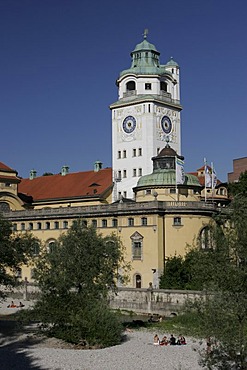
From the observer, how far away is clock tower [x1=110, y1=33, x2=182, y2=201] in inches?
3290

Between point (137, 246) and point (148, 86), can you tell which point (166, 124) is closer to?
point (148, 86)

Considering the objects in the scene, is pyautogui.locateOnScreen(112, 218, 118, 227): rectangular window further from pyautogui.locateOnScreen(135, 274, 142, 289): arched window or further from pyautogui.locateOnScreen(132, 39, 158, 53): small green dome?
pyautogui.locateOnScreen(132, 39, 158, 53): small green dome

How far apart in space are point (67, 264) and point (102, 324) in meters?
5.07

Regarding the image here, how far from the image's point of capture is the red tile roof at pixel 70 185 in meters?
83.4

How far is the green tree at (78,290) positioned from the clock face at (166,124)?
3986 centimetres

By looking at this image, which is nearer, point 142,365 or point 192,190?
point 142,365

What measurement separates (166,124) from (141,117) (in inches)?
159

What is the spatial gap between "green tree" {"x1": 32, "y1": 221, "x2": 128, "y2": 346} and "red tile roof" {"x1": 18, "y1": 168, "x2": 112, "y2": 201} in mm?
34779

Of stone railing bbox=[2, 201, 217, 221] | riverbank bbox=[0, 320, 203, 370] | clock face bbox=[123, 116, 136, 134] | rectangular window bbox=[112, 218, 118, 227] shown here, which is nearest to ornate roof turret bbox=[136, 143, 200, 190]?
stone railing bbox=[2, 201, 217, 221]

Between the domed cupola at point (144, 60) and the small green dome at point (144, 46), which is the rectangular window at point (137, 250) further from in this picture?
the small green dome at point (144, 46)

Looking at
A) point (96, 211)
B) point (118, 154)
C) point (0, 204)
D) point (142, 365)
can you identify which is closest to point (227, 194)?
point (118, 154)

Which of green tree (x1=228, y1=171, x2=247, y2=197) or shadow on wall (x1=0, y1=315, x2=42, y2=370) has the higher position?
green tree (x1=228, y1=171, x2=247, y2=197)

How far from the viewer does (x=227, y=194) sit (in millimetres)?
86688

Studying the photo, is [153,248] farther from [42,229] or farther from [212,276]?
[212,276]
